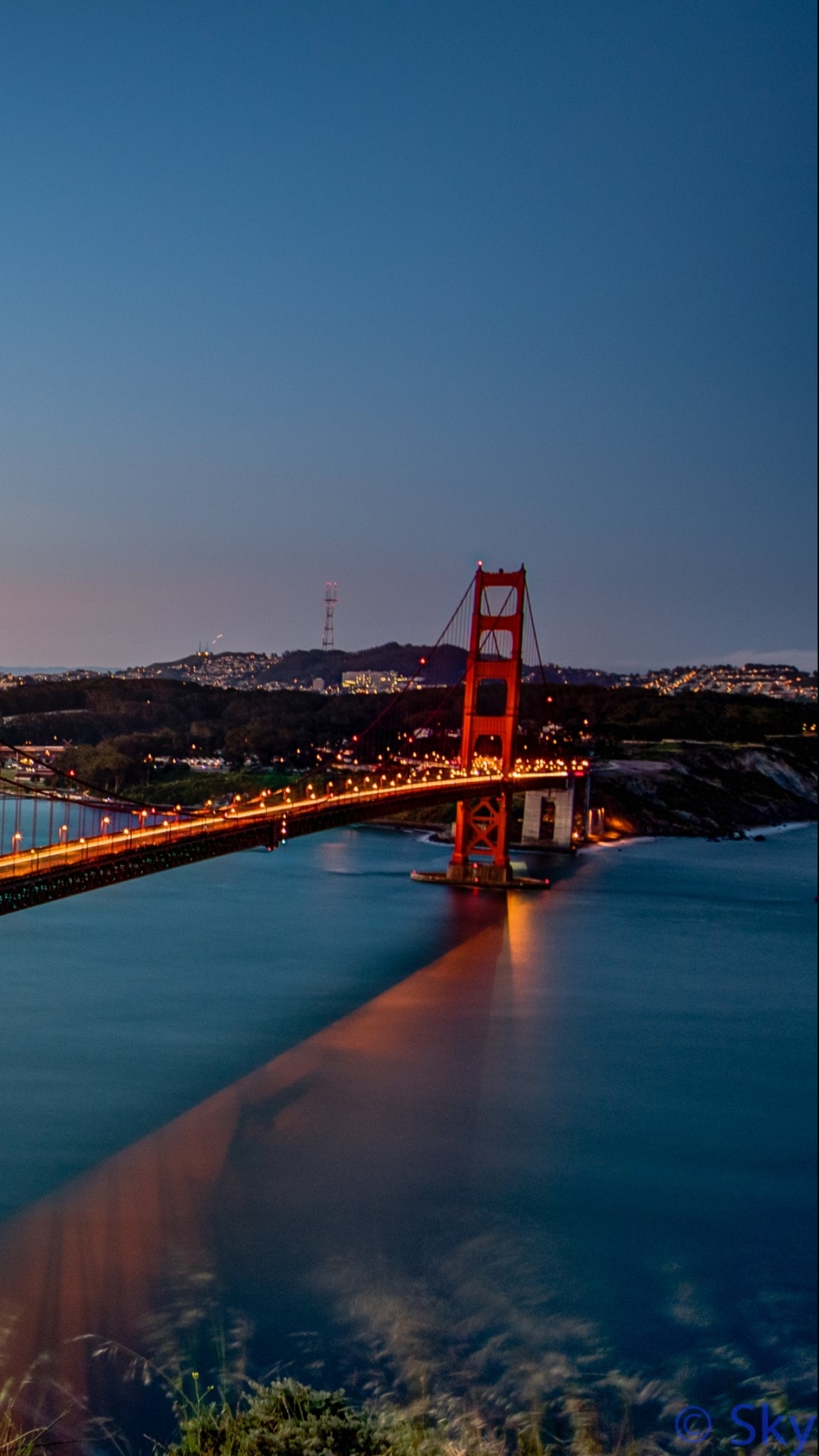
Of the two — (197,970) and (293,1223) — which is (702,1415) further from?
(197,970)

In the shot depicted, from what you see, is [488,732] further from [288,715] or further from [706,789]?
[288,715]

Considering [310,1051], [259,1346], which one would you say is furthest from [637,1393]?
[310,1051]

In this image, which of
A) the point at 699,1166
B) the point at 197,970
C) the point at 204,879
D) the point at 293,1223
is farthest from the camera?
the point at 204,879

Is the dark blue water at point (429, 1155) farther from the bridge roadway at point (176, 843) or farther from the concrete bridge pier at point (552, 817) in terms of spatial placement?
the concrete bridge pier at point (552, 817)

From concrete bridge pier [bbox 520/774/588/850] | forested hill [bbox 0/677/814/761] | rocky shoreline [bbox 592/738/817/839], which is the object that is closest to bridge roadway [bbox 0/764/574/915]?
concrete bridge pier [bbox 520/774/588/850]

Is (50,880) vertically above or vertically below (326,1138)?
above

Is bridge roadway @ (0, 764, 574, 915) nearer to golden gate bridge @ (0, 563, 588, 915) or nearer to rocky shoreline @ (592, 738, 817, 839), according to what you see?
golden gate bridge @ (0, 563, 588, 915)

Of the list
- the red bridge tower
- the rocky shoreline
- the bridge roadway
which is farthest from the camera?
the rocky shoreline

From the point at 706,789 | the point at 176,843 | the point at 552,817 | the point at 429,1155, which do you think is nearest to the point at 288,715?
the point at 706,789
